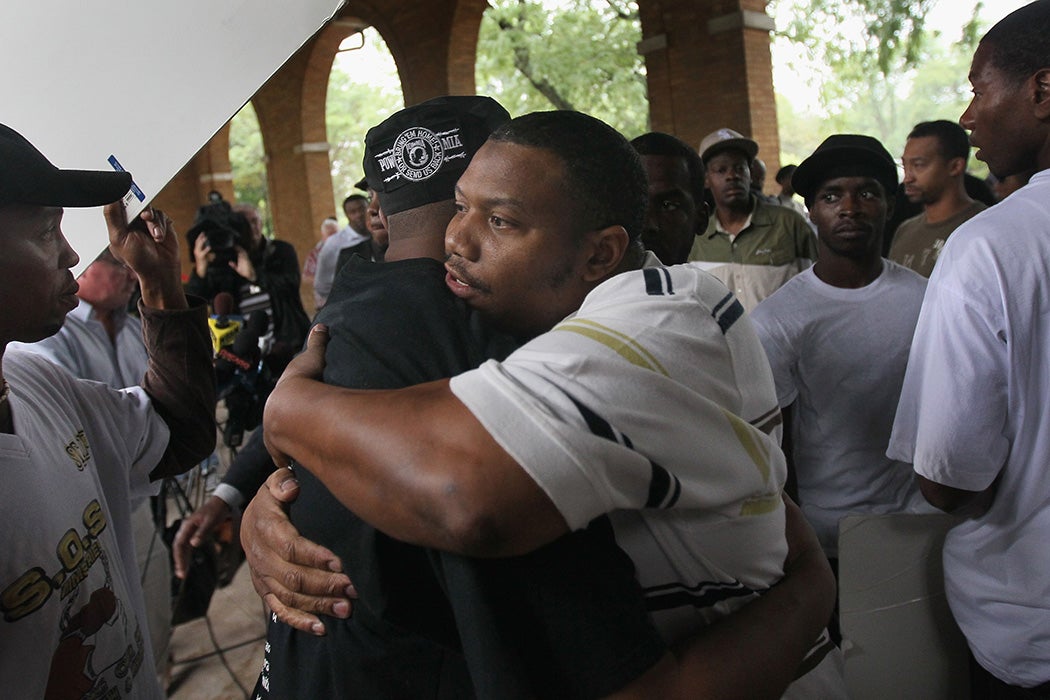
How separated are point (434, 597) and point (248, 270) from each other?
5.51m

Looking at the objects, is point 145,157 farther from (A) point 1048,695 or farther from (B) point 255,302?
(B) point 255,302

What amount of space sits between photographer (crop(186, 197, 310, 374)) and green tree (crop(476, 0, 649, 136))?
12.9 meters

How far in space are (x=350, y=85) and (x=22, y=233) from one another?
36.9 metres

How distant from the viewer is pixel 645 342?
0.88m

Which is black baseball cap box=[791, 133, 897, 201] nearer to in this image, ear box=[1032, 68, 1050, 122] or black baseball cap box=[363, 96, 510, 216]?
ear box=[1032, 68, 1050, 122]

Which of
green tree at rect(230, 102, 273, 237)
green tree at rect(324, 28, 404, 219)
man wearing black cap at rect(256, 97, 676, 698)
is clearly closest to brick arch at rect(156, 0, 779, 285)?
man wearing black cap at rect(256, 97, 676, 698)

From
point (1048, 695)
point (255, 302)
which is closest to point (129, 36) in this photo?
point (1048, 695)

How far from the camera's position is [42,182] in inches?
51.1

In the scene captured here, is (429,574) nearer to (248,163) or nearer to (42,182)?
(42,182)

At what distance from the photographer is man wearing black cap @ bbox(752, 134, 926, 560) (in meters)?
2.51

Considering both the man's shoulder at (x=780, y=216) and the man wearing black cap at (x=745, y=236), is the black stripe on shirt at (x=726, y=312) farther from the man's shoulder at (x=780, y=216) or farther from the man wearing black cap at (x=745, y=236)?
the man's shoulder at (x=780, y=216)

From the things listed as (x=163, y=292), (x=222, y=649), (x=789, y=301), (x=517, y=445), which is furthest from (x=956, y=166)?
(x=222, y=649)

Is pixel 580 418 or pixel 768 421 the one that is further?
pixel 768 421

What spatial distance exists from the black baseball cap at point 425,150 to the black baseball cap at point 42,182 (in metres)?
0.38
